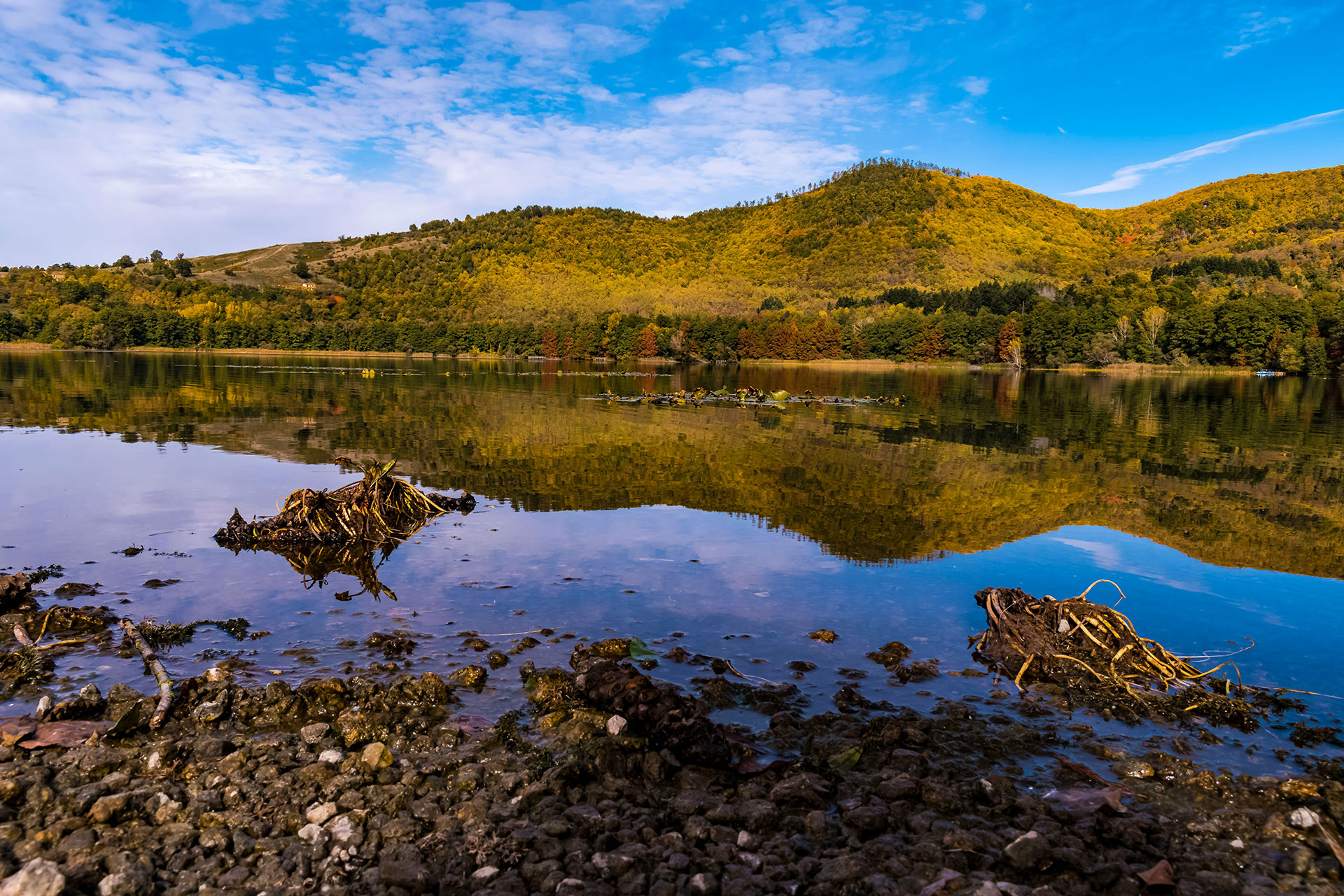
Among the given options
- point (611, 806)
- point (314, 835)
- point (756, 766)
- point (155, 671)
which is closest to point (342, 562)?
point (155, 671)

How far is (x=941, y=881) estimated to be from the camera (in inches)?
163

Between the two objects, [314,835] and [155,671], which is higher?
[155,671]

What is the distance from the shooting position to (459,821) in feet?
15.4

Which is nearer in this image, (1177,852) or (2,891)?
(2,891)

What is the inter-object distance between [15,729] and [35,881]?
221 centimetres

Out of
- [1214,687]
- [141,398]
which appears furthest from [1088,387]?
[141,398]

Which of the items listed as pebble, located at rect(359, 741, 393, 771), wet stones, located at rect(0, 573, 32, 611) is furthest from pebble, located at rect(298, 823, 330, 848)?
wet stones, located at rect(0, 573, 32, 611)

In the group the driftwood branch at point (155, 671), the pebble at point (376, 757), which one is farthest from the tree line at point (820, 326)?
the pebble at point (376, 757)

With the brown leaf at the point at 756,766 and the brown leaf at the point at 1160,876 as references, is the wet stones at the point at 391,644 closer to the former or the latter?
the brown leaf at the point at 756,766

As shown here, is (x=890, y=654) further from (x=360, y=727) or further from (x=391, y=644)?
(x=391, y=644)

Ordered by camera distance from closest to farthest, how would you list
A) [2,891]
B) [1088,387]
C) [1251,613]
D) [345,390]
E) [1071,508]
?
[2,891] < [1251,613] < [1071,508] < [345,390] < [1088,387]

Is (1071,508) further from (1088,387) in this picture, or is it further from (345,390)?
(1088,387)

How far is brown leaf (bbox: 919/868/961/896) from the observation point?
4.06 m

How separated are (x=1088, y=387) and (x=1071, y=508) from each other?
56.1 metres
